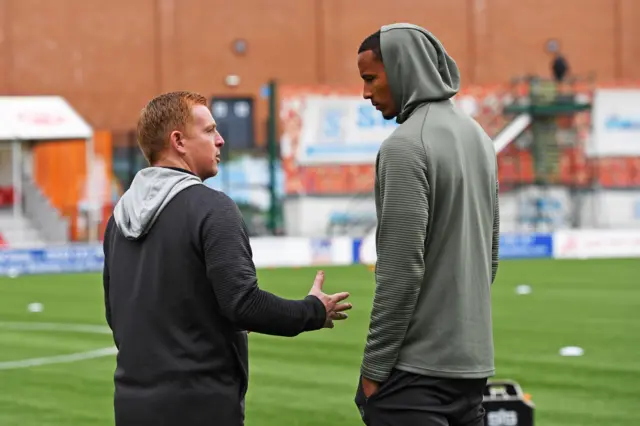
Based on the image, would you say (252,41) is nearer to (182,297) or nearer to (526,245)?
(526,245)

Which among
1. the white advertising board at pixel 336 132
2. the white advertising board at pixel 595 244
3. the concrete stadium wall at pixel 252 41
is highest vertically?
the concrete stadium wall at pixel 252 41

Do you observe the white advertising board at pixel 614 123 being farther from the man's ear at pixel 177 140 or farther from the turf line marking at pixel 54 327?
the man's ear at pixel 177 140

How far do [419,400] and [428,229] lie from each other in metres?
0.51

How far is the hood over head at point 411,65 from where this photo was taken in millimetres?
3676

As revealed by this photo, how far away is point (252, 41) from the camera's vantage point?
148 ft

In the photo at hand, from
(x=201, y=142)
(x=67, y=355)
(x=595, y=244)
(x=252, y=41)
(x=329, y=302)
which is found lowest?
(x=595, y=244)

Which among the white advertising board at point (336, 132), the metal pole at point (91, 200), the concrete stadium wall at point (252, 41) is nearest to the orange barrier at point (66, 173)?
the metal pole at point (91, 200)

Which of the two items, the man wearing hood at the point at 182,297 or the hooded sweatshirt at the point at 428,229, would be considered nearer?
the hooded sweatshirt at the point at 428,229

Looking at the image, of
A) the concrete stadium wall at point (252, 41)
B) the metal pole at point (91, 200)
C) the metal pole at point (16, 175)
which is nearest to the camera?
the metal pole at point (91, 200)

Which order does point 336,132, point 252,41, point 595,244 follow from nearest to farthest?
1. point 595,244
2. point 336,132
3. point 252,41

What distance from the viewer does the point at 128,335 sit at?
379 centimetres

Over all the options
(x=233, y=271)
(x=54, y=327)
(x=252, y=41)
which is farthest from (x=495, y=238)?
(x=252, y=41)

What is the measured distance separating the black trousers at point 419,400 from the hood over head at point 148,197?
859 millimetres

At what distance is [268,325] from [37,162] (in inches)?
1392
